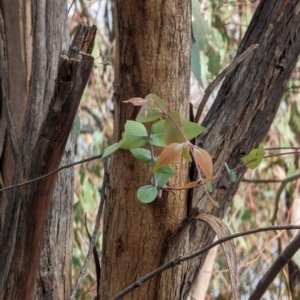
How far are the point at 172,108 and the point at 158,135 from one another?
0.09m

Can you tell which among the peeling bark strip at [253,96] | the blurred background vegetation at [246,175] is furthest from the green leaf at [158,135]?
the blurred background vegetation at [246,175]

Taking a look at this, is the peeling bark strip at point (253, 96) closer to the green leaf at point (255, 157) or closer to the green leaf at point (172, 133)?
the green leaf at point (255, 157)

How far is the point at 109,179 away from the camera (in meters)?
0.61

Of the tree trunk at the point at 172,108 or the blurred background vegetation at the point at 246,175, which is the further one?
the blurred background vegetation at the point at 246,175

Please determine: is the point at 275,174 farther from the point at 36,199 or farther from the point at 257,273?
the point at 36,199

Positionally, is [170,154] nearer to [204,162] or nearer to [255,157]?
[204,162]

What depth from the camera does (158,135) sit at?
475mm

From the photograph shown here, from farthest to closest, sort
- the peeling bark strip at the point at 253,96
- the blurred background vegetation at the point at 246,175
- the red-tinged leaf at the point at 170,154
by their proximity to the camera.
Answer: the blurred background vegetation at the point at 246,175
the peeling bark strip at the point at 253,96
the red-tinged leaf at the point at 170,154

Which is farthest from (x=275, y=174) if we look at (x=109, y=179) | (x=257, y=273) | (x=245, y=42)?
(x=109, y=179)

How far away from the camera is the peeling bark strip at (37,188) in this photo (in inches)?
18.6

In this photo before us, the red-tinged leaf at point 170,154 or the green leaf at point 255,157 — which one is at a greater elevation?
the red-tinged leaf at point 170,154

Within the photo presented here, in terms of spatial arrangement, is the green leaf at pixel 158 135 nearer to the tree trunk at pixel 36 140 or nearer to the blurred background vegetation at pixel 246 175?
the tree trunk at pixel 36 140

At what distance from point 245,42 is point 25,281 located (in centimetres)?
43

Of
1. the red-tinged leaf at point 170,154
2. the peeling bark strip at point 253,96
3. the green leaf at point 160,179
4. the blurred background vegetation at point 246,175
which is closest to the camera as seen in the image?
the red-tinged leaf at point 170,154
